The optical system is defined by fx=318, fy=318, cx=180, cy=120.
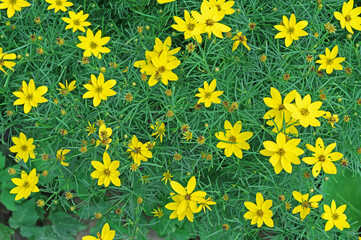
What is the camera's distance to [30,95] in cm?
174

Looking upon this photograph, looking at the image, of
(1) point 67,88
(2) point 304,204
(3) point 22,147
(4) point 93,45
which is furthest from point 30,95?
(2) point 304,204

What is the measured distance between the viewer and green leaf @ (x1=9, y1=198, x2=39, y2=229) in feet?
8.12

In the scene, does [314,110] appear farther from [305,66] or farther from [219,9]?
[219,9]

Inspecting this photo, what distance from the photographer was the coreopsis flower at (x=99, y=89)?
1684 mm

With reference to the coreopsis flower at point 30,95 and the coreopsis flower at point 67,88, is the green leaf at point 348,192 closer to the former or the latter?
the coreopsis flower at point 67,88

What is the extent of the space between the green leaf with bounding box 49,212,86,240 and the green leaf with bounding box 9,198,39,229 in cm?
14

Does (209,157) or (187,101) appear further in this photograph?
(187,101)

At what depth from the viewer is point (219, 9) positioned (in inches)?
67.9

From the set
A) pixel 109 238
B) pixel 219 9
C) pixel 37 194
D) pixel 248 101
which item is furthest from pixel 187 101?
pixel 37 194

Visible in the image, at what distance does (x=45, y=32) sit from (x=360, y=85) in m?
2.02

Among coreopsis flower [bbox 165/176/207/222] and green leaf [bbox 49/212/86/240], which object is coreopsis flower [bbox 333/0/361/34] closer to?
coreopsis flower [bbox 165/176/207/222]

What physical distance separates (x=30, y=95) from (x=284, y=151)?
4.49 feet

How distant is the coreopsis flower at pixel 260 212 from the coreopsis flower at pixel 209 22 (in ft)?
2.92

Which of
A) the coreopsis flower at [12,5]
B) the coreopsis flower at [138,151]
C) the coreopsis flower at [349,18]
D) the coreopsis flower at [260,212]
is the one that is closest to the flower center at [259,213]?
the coreopsis flower at [260,212]
